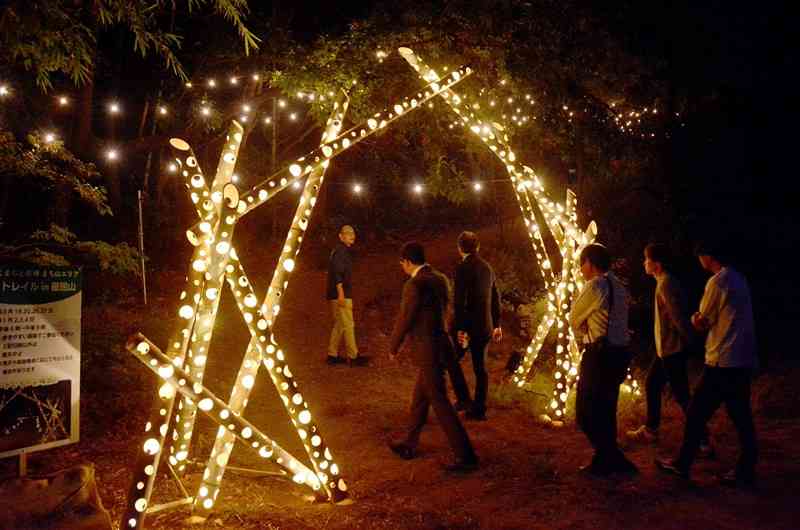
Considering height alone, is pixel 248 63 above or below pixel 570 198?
above

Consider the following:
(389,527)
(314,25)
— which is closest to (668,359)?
(389,527)

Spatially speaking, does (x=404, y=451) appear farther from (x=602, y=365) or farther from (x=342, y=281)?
(x=342, y=281)

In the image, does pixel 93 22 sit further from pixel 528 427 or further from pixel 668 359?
pixel 668 359

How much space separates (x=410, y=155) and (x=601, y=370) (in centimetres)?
1731

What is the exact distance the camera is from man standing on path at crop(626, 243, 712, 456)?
5.91 m

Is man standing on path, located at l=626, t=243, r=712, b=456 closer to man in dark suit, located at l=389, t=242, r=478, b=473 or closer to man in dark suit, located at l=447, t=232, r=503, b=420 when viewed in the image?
man in dark suit, located at l=447, t=232, r=503, b=420

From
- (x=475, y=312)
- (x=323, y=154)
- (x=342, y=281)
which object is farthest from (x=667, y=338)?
(x=342, y=281)

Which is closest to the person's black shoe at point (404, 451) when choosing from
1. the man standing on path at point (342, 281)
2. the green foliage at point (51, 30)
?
the man standing on path at point (342, 281)

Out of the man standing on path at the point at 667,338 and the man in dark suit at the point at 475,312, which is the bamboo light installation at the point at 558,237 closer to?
the man in dark suit at the point at 475,312

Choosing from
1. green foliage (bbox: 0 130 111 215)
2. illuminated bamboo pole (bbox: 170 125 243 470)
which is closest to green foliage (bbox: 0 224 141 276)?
green foliage (bbox: 0 130 111 215)

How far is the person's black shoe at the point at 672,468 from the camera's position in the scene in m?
5.30

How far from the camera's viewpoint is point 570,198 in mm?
7816

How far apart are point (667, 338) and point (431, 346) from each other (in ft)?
7.74

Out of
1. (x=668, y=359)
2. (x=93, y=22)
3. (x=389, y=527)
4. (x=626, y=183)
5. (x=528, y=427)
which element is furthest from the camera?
(x=626, y=183)
